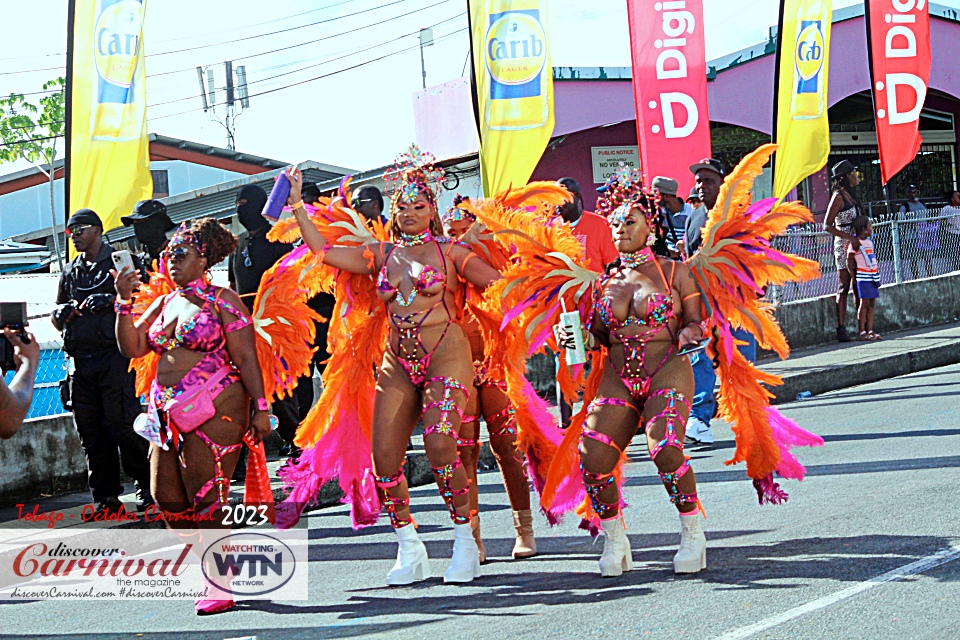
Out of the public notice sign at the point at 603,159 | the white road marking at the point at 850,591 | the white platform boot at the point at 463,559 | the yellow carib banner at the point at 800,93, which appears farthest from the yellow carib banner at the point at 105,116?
the public notice sign at the point at 603,159

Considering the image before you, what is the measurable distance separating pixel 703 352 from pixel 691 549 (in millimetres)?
3562

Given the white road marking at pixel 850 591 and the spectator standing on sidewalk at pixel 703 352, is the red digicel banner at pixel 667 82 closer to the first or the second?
the spectator standing on sidewalk at pixel 703 352

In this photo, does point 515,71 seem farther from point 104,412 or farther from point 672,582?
point 672,582

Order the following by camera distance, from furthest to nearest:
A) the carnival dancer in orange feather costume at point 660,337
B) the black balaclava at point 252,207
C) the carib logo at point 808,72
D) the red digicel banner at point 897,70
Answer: the red digicel banner at point 897,70, the carib logo at point 808,72, the black balaclava at point 252,207, the carnival dancer in orange feather costume at point 660,337

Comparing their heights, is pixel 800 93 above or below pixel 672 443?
above

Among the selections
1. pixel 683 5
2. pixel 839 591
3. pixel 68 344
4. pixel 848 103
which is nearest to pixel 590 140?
pixel 848 103

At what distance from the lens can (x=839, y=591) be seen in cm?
503

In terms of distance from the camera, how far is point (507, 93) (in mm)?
13125

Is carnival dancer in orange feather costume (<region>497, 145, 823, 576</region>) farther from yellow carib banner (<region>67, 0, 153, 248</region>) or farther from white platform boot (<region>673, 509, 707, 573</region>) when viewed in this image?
yellow carib banner (<region>67, 0, 153, 248</region>)

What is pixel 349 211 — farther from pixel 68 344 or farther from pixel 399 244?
pixel 68 344

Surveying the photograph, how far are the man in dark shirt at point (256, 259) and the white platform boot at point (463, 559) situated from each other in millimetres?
3360

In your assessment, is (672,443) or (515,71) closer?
(672,443)

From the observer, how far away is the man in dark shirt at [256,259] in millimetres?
8883

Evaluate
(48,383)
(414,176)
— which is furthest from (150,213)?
(414,176)
